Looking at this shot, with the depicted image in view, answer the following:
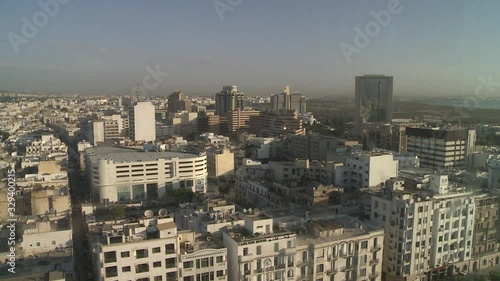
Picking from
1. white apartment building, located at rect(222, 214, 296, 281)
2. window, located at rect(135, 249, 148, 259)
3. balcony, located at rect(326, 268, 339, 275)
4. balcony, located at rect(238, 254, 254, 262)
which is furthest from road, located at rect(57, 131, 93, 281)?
balcony, located at rect(326, 268, 339, 275)

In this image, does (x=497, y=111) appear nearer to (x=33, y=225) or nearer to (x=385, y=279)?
(x=385, y=279)

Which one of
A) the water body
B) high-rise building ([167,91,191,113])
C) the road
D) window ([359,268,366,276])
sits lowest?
the road

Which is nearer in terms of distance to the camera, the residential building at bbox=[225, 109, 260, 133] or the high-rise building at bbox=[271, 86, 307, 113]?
the residential building at bbox=[225, 109, 260, 133]

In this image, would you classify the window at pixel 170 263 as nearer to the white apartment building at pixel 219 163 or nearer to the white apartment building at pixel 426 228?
the white apartment building at pixel 426 228

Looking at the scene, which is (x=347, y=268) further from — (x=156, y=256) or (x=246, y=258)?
(x=156, y=256)

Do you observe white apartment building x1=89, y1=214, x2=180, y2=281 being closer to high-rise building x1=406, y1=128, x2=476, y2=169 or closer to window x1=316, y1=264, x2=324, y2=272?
window x1=316, y1=264, x2=324, y2=272

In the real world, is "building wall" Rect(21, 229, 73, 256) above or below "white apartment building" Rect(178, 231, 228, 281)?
below

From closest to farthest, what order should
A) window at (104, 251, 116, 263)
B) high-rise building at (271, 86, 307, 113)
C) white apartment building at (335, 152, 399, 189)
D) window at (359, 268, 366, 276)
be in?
window at (104, 251, 116, 263) → window at (359, 268, 366, 276) → white apartment building at (335, 152, 399, 189) → high-rise building at (271, 86, 307, 113)
